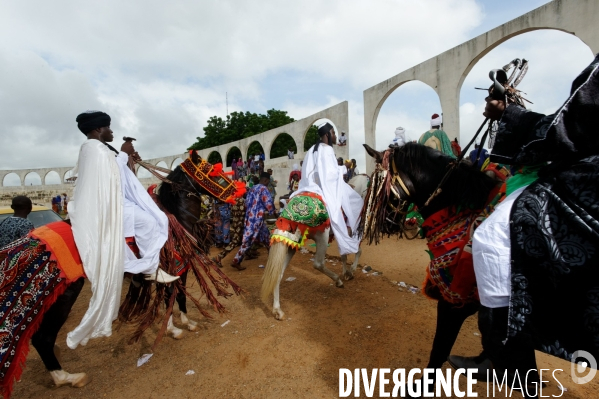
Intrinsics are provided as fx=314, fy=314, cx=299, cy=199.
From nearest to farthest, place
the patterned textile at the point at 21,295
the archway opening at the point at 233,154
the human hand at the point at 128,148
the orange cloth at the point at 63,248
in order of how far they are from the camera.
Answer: the patterned textile at the point at 21,295 < the orange cloth at the point at 63,248 < the human hand at the point at 128,148 < the archway opening at the point at 233,154

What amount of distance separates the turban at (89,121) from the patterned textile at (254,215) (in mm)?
3837

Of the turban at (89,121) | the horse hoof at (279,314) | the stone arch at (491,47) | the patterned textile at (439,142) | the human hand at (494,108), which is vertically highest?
the stone arch at (491,47)

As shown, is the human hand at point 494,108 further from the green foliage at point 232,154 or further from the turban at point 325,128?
the green foliage at point 232,154

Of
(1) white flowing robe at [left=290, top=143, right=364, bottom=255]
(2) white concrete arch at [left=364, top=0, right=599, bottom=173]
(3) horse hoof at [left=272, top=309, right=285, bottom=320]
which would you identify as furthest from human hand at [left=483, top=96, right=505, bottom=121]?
(2) white concrete arch at [left=364, top=0, right=599, bottom=173]

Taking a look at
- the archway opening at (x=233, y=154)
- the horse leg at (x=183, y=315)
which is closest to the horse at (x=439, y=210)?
the horse leg at (x=183, y=315)

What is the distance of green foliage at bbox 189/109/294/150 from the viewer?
3341 cm

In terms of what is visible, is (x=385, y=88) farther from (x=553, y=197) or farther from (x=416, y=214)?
(x=553, y=197)

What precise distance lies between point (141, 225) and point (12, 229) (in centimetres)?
175

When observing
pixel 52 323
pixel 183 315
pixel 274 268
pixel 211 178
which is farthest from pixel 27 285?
pixel 274 268

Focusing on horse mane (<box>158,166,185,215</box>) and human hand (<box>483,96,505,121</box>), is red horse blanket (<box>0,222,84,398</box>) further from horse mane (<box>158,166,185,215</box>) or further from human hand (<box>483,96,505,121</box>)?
human hand (<box>483,96,505,121</box>)

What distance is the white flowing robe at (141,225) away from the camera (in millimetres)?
2834

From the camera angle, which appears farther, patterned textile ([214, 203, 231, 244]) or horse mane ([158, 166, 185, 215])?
patterned textile ([214, 203, 231, 244])

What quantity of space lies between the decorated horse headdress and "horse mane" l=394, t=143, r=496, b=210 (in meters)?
2.46

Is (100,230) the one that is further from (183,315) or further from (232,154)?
(232,154)
